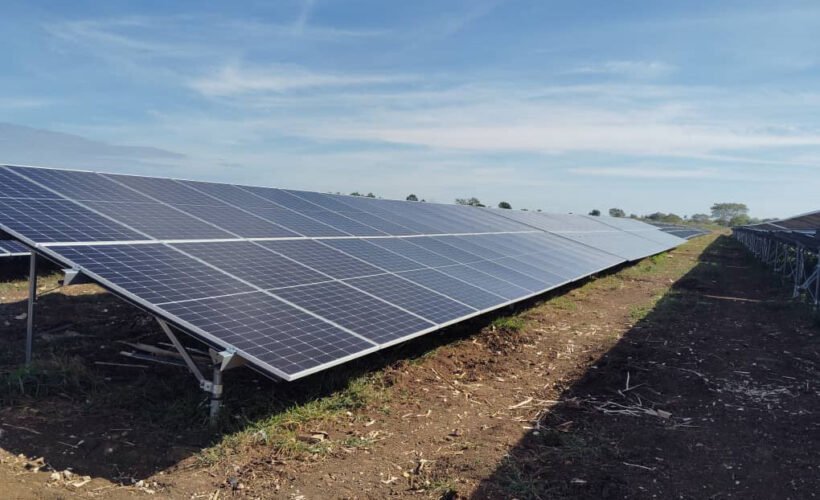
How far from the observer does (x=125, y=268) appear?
288 inches

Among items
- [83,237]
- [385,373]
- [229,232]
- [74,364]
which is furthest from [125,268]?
[385,373]

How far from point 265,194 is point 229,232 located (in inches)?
208

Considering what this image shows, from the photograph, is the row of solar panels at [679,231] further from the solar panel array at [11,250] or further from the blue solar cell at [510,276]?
the solar panel array at [11,250]

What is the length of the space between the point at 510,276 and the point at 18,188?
10567 mm

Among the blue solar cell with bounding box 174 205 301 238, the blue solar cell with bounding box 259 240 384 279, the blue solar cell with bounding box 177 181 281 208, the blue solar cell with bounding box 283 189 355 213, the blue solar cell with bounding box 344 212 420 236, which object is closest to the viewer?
the blue solar cell with bounding box 259 240 384 279

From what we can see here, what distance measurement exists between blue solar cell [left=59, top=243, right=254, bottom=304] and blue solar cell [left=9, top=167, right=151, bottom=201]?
2871mm

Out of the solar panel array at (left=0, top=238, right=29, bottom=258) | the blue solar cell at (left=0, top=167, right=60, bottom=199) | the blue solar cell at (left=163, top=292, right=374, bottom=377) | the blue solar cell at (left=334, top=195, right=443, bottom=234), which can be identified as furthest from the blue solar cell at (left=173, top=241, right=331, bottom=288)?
the solar panel array at (left=0, top=238, right=29, bottom=258)

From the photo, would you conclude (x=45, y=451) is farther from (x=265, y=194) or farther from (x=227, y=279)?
(x=265, y=194)

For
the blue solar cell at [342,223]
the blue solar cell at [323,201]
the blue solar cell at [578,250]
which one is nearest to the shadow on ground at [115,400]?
the blue solar cell at [342,223]

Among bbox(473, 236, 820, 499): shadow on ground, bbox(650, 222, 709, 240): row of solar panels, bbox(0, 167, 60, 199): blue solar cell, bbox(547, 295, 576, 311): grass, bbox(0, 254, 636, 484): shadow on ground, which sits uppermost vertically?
bbox(650, 222, 709, 240): row of solar panels

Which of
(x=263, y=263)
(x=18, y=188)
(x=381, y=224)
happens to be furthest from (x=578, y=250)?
(x=18, y=188)

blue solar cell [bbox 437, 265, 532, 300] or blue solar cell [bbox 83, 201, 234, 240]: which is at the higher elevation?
blue solar cell [bbox 83, 201, 234, 240]

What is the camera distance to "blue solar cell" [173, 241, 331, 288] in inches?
339

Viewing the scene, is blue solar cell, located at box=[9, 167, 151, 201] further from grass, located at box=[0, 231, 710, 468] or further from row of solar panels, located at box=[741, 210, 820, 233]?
row of solar panels, located at box=[741, 210, 820, 233]
